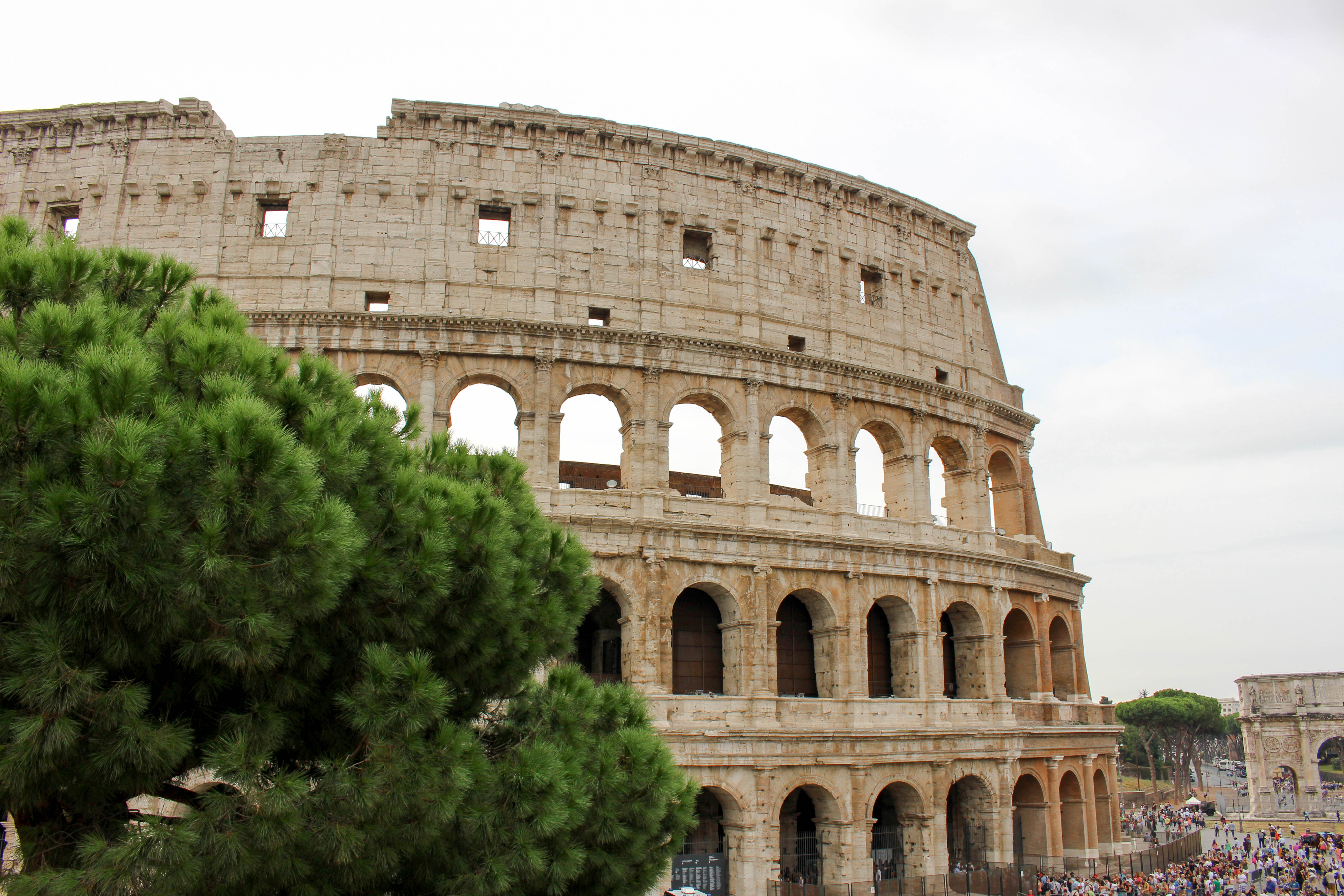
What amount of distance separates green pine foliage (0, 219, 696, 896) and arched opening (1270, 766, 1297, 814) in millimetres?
55086

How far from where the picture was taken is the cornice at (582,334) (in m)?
22.0

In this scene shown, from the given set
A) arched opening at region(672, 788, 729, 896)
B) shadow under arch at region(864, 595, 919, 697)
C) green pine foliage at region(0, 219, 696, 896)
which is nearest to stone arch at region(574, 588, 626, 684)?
arched opening at region(672, 788, 729, 896)

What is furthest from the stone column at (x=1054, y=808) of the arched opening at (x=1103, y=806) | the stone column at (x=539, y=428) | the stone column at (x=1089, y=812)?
the stone column at (x=539, y=428)

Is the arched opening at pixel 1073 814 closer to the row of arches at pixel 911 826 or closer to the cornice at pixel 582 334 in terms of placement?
the row of arches at pixel 911 826

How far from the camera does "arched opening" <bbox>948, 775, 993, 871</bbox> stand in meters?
24.1

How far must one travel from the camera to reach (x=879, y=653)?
2536cm

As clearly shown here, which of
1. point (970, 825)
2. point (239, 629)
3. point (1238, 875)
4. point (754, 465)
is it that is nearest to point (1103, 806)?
point (1238, 875)

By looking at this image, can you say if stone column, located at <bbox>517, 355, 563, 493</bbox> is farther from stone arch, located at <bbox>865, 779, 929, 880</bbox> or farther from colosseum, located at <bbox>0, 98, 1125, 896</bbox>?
stone arch, located at <bbox>865, 779, 929, 880</bbox>

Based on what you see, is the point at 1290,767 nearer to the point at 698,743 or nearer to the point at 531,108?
the point at 698,743

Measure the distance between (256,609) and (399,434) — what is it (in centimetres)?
323

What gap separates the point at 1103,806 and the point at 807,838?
1169 centimetres

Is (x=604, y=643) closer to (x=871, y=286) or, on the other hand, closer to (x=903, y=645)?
(x=903, y=645)

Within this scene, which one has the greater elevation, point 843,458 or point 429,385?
point 429,385

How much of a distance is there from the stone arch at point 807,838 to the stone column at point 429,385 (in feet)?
37.0
